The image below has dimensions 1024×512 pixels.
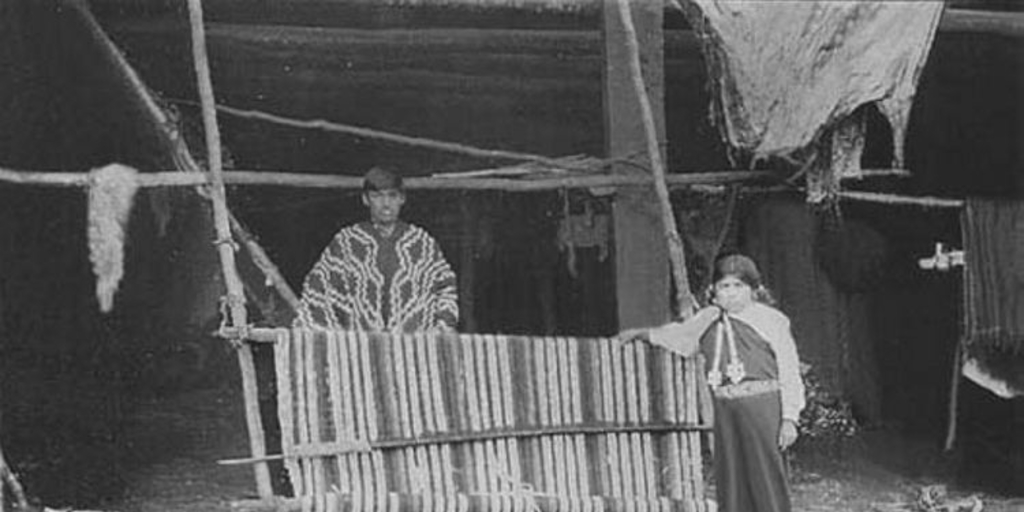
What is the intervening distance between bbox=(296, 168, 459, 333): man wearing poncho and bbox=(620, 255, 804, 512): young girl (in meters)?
1.01

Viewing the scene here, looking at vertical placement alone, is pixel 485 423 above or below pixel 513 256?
below

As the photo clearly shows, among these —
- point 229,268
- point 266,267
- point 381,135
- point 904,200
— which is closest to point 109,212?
point 229,268

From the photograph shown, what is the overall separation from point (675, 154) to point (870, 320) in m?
1.18

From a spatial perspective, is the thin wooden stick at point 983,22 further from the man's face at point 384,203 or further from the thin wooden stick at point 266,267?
the thin wooden stick at point 266,267

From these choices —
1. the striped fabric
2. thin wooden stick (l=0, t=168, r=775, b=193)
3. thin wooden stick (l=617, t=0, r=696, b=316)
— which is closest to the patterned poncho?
thin wooden stick (l=0, t=168, r=775, b=193)

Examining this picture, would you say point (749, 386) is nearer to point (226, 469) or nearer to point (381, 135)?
point (381, 135)

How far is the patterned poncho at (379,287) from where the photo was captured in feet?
20.4

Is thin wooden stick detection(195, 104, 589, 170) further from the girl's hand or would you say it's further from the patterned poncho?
the girl's hand

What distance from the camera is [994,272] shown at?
677 centimetres

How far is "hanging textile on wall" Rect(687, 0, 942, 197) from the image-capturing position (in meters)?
5.73

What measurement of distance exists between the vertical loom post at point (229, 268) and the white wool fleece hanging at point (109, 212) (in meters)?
0.42

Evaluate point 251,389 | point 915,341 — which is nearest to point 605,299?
point 915,341

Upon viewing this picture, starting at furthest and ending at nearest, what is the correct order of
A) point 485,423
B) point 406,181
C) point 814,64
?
point 406,181, point 485,423, point 814,64

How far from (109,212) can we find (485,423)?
1585mm
